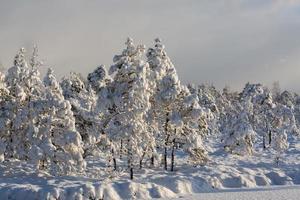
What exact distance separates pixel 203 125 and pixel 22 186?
19.9 meters

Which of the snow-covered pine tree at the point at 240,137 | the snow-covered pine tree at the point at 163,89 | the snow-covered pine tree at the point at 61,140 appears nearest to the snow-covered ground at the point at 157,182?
the snow-covered pine tree at the point at 61,140

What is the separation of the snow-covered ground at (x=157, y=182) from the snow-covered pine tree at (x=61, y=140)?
121 centimetres

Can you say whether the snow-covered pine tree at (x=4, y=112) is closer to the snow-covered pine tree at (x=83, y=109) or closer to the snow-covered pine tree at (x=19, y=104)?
the snow-covered pine tree at (x=19, y=104)

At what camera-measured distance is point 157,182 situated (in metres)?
40.5

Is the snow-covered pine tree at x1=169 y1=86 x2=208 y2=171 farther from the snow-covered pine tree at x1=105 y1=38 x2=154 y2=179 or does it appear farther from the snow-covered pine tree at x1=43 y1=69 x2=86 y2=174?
the snow-covered pine tree at x1=43 y1=69 x2=86 y2=174

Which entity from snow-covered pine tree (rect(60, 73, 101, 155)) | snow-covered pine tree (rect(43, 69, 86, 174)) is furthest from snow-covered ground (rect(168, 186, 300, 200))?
snow-covered pine tree (rect(60, 73, 101, 155))

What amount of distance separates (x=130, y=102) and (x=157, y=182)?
7.11 m

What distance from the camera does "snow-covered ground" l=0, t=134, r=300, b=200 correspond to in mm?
34219

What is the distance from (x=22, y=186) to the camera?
35.3 metres

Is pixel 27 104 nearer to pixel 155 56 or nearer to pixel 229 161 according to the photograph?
pixel 155 56

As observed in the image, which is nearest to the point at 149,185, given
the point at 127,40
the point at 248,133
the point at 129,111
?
the point at 129,111

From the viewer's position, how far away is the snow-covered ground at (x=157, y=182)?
34219 millimetres

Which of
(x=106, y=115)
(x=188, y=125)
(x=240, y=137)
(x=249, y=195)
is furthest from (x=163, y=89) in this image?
(x=240, y=137)

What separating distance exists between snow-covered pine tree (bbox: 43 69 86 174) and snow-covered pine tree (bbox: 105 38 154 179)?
3026 mm
